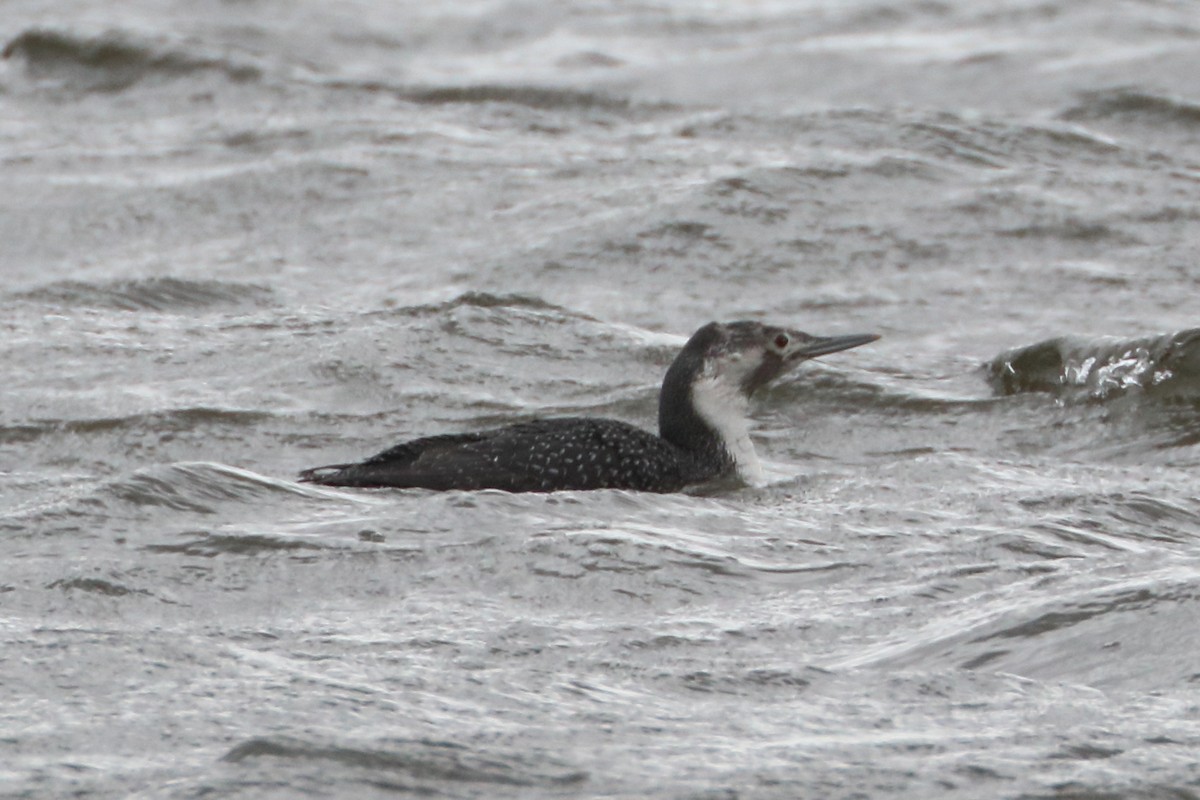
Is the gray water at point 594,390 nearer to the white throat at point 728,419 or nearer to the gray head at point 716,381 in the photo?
the white throat at point 728,419

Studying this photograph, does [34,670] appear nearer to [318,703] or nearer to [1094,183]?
[318,703]

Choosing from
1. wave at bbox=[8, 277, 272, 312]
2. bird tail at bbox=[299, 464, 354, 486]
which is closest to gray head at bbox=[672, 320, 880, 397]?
bird tail at bbox=[299, 464, 354, 486]

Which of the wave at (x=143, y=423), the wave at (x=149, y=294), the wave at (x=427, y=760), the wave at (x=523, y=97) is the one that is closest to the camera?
the wave at (x=427, y=760)

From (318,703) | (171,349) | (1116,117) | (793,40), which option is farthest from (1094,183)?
(318,703)

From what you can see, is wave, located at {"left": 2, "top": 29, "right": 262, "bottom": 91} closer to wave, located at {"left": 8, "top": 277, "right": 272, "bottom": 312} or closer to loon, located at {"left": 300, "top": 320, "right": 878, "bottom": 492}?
wave, located at {"left": 8, "top": 277, "right": 272, "bottom": 312}

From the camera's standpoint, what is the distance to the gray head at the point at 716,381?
879 centimetres

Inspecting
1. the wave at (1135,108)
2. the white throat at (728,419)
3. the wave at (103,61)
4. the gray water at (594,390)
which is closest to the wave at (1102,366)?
the gray water at (594,390)

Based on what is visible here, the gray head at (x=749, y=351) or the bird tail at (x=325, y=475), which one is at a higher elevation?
the gray head at (x=749, y=351)

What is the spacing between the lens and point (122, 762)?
5328 millimetres

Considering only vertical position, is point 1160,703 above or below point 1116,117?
below

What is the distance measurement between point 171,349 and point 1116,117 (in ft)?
23.9

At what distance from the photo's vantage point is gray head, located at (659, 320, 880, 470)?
879 centimetres

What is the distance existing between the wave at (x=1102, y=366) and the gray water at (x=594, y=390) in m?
0.03

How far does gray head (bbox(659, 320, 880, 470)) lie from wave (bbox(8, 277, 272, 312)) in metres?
3.44
